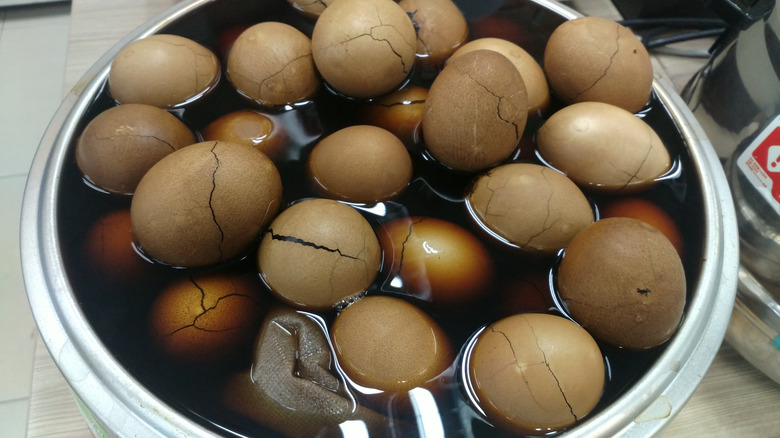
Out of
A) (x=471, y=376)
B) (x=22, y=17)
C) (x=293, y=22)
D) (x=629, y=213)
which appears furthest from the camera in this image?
(x=22, y=17)

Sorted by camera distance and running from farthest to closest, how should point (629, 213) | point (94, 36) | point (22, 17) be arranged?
1. point (22, 17)
2. point (94, 36)
3. point (629, 213)

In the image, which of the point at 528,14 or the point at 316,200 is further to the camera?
the point at 528,14

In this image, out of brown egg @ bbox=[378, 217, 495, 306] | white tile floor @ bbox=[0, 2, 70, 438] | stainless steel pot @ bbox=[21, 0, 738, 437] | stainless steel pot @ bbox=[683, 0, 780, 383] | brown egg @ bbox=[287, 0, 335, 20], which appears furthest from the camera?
white tile floor @ bbox=[0, 2, 70, 438]

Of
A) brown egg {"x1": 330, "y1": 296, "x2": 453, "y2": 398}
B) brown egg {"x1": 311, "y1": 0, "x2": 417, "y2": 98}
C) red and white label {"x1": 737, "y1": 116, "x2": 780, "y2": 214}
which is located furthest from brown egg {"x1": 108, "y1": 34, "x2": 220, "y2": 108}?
red and white label {"x1": 737, "y1": 116, "x2": 780, "y2": 214}

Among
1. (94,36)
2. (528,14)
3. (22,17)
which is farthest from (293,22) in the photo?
(22,17)

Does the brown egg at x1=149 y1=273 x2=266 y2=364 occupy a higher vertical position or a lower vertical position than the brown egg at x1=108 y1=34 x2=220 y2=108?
lower

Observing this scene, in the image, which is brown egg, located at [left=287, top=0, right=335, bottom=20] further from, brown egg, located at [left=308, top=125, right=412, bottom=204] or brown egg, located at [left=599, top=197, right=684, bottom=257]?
brown egg, located at [left=599, top=197, right=684, bottom=257]

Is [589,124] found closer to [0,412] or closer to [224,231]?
[224,231]

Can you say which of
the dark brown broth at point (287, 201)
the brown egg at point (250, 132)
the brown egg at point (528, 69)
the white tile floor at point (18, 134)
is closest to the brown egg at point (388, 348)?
the dark brown broth at point (287, 201)
